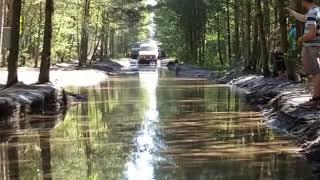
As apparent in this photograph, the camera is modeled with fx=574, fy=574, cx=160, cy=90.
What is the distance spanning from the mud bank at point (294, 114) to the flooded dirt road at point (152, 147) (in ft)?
0.86

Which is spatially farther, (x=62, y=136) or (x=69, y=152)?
(x=62, y=136)

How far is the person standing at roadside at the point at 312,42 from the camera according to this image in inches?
414

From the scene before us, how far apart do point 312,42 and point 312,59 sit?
1.05ft

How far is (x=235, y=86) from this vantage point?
25.7 meters

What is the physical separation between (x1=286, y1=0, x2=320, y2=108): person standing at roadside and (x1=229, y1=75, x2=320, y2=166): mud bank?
480mm

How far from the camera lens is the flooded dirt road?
7.80 metres

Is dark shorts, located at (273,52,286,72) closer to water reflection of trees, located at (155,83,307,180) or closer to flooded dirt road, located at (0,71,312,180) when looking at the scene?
water reflection of trees, located at (155,83,307,180)

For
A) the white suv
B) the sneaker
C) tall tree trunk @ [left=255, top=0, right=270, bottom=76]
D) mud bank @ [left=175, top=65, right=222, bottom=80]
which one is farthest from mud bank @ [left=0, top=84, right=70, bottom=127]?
the white suv

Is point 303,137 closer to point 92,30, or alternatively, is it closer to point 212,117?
point 212,117

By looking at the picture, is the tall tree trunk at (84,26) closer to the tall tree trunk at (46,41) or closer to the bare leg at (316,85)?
the tall tree trunk at (46,41)

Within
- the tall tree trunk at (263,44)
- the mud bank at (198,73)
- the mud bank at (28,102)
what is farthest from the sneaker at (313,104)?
the mud bank at (198,73)

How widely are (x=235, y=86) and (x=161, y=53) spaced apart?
63051mm

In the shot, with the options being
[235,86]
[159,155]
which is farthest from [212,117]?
[235,86]

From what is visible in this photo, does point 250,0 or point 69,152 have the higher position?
point 250,0
